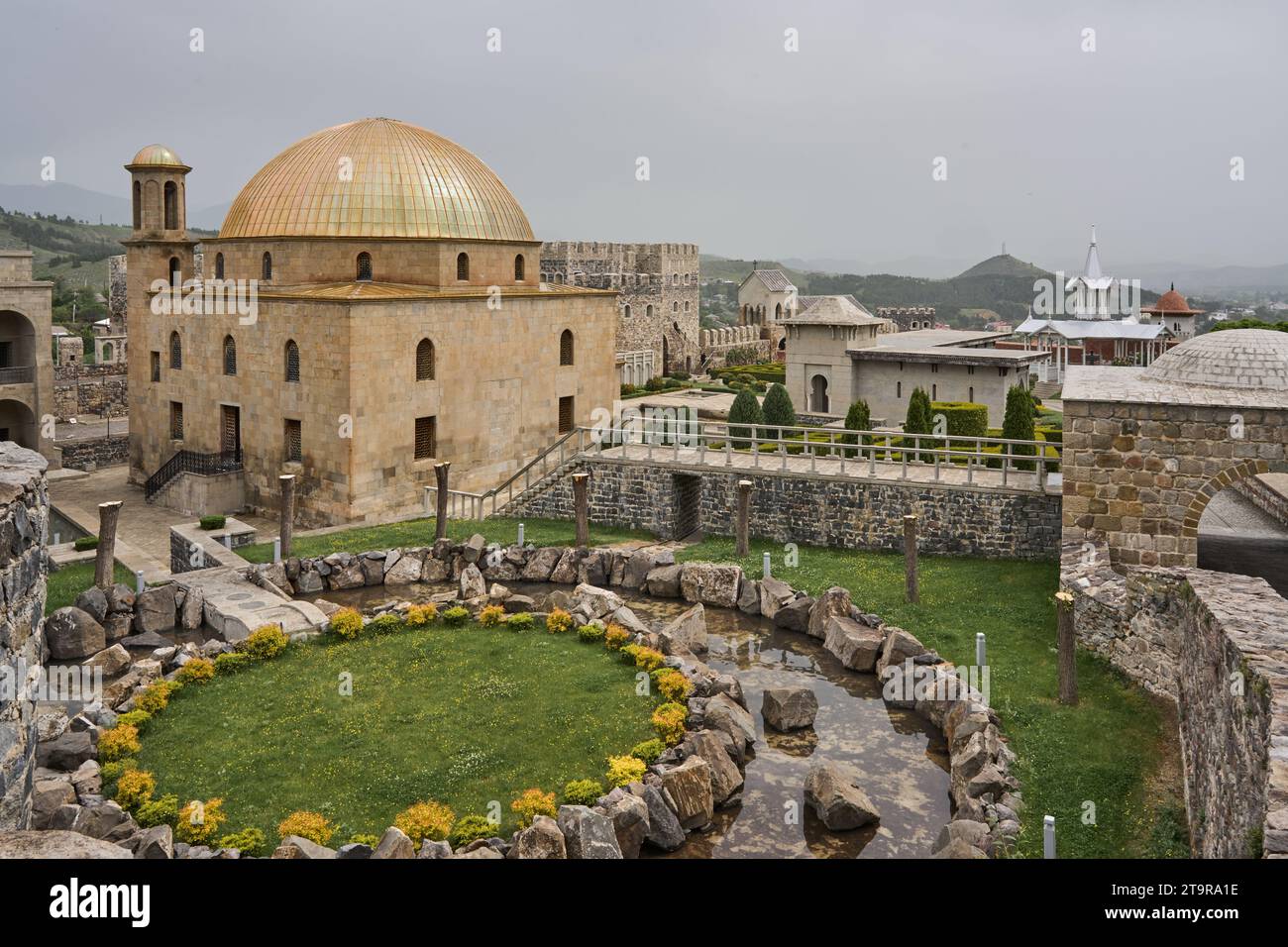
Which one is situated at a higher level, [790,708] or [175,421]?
[175,421]

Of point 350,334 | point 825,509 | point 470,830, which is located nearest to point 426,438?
point 350,334

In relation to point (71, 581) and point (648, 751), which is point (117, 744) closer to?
point (648, 751)

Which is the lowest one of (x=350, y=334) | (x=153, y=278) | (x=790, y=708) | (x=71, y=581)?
(x=790, y=708)

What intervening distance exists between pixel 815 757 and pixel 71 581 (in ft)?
45.1

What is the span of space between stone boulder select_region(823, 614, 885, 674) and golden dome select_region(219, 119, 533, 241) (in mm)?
16065

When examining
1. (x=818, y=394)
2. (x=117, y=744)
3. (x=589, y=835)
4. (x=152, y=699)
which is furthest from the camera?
(x=818, y=394)

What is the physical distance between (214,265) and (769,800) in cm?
2399

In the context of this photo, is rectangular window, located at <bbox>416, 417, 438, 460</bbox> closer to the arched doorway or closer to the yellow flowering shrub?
the yellow flowering shrub

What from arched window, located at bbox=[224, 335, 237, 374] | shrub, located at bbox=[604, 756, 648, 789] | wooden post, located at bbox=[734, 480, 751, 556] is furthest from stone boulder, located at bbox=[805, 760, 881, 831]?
arched window, located at bbox=[224, 335, 237, 374]

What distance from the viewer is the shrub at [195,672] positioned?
49.5 ft

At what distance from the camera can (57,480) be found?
103 feet

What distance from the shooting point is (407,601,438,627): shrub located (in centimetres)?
1794

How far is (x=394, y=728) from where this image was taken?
1358cm

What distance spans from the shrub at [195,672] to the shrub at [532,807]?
636cm
